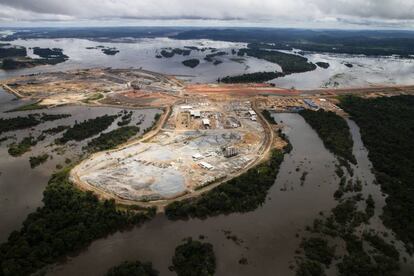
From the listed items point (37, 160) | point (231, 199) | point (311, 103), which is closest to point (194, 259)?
point (231, 199)

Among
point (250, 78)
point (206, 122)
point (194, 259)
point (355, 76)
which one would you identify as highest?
point (355, 76)

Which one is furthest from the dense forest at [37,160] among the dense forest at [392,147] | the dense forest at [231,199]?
the dense forest at [392,147]

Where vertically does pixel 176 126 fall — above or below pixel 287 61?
below

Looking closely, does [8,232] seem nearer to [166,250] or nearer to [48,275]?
[48,275]

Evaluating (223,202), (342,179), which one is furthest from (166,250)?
(342,179)

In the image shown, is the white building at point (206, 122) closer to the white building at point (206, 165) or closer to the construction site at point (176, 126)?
the construction site at point (176, 126)

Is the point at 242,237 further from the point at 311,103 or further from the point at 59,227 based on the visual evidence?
the point at 311,103

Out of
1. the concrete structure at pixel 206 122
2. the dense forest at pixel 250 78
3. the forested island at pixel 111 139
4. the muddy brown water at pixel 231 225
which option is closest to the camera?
the muddy brown water at pixel 231 225
